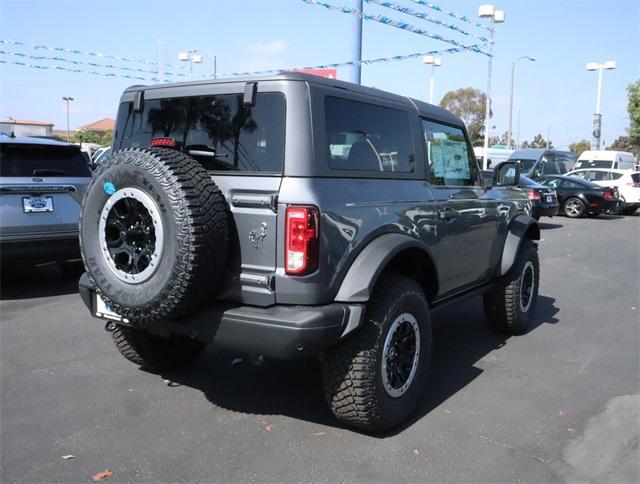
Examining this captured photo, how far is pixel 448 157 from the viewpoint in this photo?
15.3ft

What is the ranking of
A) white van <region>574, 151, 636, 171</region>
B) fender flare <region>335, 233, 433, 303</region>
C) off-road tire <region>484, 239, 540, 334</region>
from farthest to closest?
1. white van <region>574, 151, 636, 171</region>
2. off-road tire <region>484, 239, 540, 334</region>
3. fender flare <region>335, 233, 433, 303</region>

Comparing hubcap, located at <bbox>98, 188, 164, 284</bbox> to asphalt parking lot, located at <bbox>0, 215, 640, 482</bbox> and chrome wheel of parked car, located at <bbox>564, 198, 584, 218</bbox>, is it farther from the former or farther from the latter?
chrome wheel of parked car, located at <bbox>564, 198, 584, 218</bbox>

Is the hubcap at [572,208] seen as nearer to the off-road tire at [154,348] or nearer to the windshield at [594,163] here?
the windshield at [594,163]

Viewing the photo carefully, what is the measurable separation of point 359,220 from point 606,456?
1944 millimetres

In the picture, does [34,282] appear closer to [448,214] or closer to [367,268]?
[448,214]

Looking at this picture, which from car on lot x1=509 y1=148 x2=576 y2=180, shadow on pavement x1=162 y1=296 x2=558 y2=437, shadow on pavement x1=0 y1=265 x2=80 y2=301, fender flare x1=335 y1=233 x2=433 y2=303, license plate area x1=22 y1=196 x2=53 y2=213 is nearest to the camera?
fender flare x1=335 y1=233 x2=433 y2=303

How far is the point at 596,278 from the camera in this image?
8656 mm

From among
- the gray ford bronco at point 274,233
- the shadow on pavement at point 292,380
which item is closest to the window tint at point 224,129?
the gray ford bronco at point 274,233

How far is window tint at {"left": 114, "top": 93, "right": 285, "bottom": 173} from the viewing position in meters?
3.17

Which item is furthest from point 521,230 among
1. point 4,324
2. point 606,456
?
point 4,324

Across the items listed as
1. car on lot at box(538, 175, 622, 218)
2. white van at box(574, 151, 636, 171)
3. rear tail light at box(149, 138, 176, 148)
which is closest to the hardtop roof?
rear tail light at box(149, 138, 176, 148)

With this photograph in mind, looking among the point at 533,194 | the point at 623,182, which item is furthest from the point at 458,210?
the point at 623,182

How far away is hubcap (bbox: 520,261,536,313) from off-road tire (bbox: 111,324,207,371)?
314 cm

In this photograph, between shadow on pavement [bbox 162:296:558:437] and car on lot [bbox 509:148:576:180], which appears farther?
car on lot [bbox 509:148:576:180]
